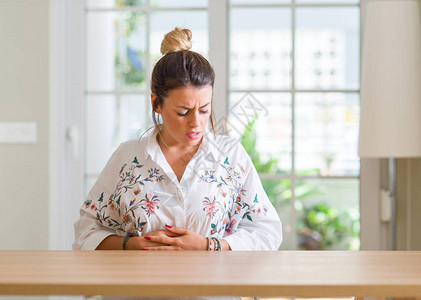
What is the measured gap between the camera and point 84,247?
4.98ft

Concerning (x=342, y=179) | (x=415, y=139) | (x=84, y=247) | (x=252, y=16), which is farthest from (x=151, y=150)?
(x=252, y=16)

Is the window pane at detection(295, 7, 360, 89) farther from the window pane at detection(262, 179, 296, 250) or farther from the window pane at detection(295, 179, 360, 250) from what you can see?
the window pane at detection(295, 179, 360, 250)

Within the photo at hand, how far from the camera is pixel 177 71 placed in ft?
4.98

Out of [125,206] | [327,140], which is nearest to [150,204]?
[125,206]

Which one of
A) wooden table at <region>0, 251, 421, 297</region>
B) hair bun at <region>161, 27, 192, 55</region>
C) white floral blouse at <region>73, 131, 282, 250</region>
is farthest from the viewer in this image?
hair bun at <region>161, 27, 192, 55</region>

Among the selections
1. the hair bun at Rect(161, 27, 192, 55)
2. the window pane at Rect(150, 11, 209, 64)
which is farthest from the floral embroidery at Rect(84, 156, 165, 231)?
the window pane at Rect(150, 11, 209, 64)

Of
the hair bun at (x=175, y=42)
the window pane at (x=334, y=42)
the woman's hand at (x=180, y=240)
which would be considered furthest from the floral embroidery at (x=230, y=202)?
the window pane at (x=334, y=42)

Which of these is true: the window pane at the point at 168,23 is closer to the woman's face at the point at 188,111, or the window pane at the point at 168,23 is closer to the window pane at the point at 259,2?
the window pane at the point at 259,2

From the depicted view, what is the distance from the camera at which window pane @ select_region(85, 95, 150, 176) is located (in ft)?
9.12

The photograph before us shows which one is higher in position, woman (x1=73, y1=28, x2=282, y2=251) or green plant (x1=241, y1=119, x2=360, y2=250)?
woman (x1=73, y1=28, x2=282, y2=251)

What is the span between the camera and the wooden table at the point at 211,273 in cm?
98

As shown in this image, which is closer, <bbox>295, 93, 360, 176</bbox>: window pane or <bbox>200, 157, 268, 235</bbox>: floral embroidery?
<bbox>200, 157, 268, 235</bbox>: floral embroidery

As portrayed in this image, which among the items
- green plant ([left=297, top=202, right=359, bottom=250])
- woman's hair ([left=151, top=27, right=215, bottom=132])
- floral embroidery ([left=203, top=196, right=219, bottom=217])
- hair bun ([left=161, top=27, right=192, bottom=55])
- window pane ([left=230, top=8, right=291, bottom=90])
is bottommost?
green plant ([left=297, top=202, right=359, bottom=250])

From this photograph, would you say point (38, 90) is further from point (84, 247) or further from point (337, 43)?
point (337, 43)
